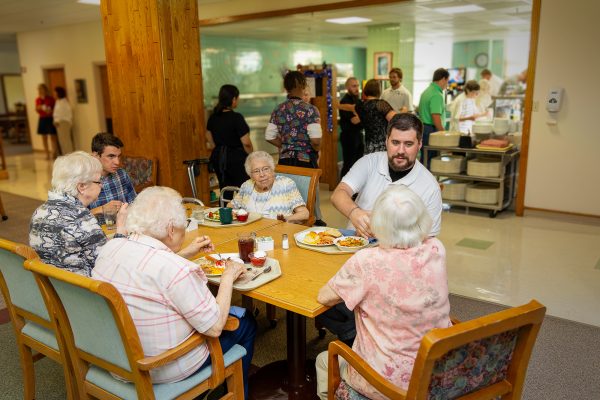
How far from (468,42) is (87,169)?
14854 mm

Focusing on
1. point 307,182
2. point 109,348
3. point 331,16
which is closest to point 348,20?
point 331,16

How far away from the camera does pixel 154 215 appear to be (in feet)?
5.63

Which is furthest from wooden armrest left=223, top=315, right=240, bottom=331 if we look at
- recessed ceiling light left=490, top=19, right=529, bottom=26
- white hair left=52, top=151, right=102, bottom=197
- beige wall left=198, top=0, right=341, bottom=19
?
recessed ceiling light left=490, top=19, right=529, bottom=26

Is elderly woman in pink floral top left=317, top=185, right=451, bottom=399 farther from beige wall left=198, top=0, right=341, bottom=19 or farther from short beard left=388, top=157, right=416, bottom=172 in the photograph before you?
beige wall left=198, top=0, right=341, bottom=19

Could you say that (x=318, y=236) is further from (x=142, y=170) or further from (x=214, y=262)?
(x=142, y=170)

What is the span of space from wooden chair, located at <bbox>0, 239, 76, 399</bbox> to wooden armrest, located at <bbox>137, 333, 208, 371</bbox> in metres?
0.63

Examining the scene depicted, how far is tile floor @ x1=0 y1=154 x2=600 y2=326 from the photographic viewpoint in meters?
3.42

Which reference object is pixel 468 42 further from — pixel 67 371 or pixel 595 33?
pixel 67 371

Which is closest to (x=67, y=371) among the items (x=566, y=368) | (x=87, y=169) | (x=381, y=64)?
(x=87, y=169)

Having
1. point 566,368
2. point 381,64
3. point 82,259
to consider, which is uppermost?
point 381,64

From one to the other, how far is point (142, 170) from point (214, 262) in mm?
2410

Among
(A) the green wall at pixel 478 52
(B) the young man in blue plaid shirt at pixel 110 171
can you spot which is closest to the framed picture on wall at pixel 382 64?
(A) the green wall at pixel 478 52

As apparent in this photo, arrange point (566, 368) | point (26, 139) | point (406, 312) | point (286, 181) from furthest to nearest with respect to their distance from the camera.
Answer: point (26, 139) → point (286, 181) → point (566, 368) → point (406, 312)

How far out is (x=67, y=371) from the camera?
2012 mm
